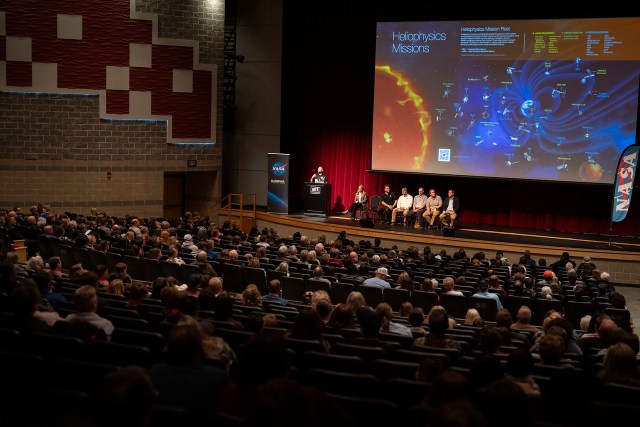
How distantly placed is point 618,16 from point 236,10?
34.3 ft

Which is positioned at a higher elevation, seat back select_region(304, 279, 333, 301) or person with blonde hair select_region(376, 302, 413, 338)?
person with blonde hair select_region(376, 302, 413, 338)

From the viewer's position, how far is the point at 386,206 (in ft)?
62.5

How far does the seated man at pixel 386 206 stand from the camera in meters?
19.0

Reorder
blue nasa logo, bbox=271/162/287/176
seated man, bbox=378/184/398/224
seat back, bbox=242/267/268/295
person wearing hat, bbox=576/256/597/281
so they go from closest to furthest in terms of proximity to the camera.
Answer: seat back, bbox=242/267/268/295 → person wearing hat, bbox=576/256/597/281 → seated man, bbox=378/184/398/224 → blue nasa logo, bbox=271/162/287/176

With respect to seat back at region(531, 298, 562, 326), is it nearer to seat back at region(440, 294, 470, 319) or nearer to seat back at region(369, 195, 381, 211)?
seat back at region(440, 294, 470, 319)

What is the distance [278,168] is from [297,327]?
580 inches

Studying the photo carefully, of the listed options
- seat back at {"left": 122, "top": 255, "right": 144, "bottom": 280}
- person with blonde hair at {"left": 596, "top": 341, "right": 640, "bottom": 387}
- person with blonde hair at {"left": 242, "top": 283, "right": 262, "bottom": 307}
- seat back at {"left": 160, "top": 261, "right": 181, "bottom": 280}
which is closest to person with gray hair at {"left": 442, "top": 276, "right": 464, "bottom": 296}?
person with blonde hair at {"left": 242, "top": 283, "right": 262, "bottom": 307}

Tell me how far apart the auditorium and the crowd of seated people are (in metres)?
0.06

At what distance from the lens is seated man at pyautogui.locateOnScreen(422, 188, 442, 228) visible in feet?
60.3

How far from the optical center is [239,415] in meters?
3.41

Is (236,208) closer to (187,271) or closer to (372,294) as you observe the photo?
(187,271)

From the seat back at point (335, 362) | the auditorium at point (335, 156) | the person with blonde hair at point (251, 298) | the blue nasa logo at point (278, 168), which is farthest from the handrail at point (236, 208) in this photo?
the seat back at point (335, 362)

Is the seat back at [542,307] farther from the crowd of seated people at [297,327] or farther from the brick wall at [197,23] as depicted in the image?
the brick wall at [197,23]

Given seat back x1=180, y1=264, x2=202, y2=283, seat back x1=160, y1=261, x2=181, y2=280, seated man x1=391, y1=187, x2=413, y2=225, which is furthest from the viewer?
seated man x1=391, y1=187, x2=413, y2=225
